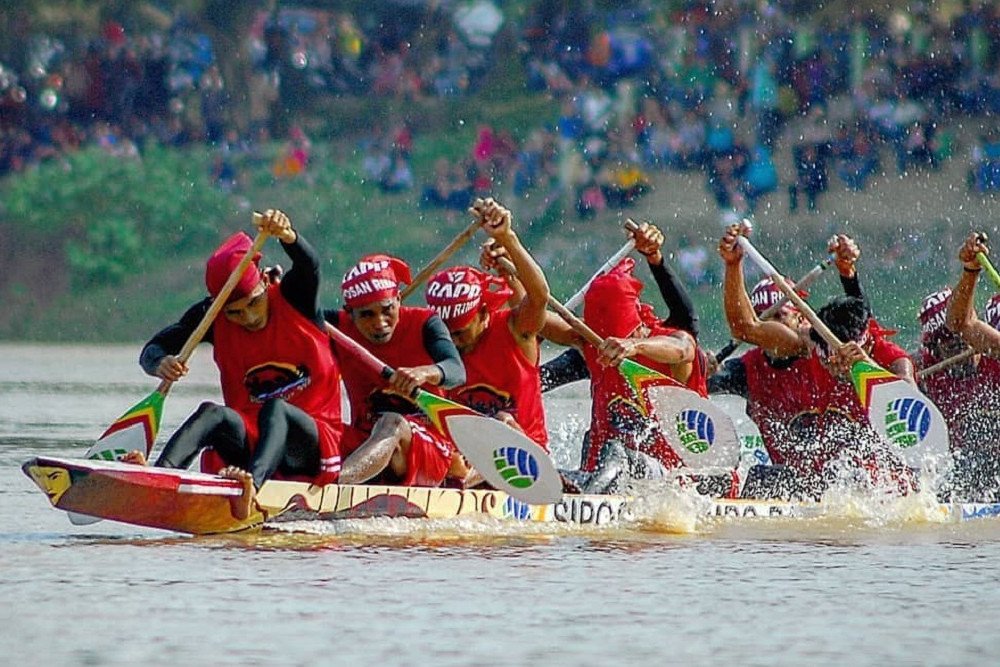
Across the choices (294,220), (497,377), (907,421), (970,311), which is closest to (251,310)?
(497,377)

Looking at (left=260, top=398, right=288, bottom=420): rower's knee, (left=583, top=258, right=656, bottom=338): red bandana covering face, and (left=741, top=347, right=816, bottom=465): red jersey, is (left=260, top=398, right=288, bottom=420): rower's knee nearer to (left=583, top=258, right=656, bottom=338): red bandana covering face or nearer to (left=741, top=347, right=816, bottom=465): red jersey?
(left=583, top=258, right=656, bottom=338): red bandana covering face

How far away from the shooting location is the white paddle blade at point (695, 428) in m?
10.6

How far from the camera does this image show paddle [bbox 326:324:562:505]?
9.61 metres

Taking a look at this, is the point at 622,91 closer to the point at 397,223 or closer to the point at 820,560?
the point at 397,223

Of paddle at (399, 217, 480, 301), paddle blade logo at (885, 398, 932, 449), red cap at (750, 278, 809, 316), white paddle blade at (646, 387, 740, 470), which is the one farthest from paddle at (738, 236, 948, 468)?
paddle at (399, 217, 480, 301)

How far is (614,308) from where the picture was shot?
423 inches

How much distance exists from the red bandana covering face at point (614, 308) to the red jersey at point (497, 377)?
2.26 feet

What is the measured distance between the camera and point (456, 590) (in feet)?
27.1

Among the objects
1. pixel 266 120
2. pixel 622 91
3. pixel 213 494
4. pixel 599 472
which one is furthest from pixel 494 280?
pixel 266 120

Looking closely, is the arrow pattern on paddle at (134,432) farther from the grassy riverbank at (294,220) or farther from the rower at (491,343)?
the grassy riverbank at (294,220)

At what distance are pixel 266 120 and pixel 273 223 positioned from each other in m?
19.0

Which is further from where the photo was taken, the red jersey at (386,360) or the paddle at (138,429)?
the red jersey at (386,360)

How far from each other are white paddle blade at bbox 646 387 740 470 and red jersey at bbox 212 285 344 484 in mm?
1865

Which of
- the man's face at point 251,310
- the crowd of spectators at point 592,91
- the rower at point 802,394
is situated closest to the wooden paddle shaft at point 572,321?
the rower at point 802,394
